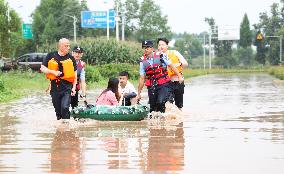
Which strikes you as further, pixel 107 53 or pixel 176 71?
pixel 107 53

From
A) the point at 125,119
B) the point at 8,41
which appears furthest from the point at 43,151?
the point at 8,41

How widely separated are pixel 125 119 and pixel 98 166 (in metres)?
6.03

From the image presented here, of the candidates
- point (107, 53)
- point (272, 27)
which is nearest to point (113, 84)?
point (107, 53)

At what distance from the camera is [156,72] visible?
14.8m

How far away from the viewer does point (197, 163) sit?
9078 mm

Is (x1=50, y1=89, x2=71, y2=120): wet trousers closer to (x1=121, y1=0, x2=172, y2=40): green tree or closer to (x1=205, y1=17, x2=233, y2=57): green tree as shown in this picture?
(x1=121, y1=0, x2=172, y2=40): green tree

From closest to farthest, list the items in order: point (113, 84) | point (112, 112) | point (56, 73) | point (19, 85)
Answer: point (56, 73) → point (112, 112) → point (113, 84) → point (19, 85)

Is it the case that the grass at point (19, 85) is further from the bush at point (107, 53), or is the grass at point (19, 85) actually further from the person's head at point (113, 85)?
the bush at point (107, 53)

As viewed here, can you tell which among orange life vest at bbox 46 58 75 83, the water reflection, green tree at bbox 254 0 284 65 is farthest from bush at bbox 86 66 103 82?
green tree at bbox 254 0 284 65

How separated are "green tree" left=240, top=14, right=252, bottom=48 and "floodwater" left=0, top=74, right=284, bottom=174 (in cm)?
10600

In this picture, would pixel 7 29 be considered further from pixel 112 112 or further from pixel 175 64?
pixel 112 112

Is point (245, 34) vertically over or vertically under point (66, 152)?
over

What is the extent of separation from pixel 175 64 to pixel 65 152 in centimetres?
559

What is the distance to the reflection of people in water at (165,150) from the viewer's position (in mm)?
8852
